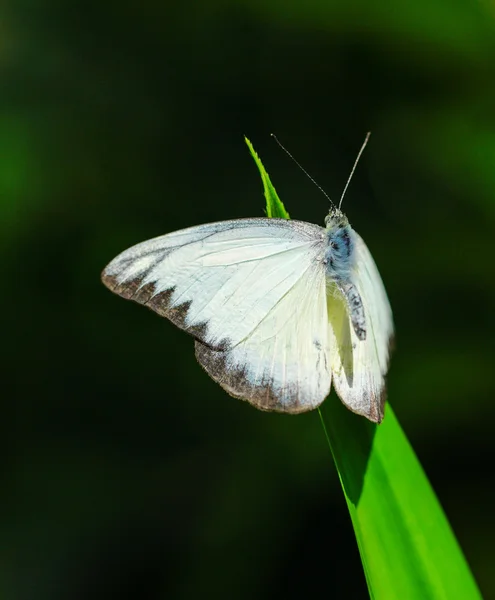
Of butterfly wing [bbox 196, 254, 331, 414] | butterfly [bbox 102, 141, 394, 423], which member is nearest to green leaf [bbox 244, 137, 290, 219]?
butterfly [bbox 102, 141, 394, 423]

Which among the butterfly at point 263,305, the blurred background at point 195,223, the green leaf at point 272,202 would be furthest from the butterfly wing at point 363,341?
the blurred background at point 195,223

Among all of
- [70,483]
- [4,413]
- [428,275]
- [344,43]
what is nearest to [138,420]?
[70,483]

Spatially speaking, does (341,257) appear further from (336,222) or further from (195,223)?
(195,223)

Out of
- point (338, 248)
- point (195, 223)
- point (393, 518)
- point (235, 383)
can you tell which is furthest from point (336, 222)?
point (195, 223)

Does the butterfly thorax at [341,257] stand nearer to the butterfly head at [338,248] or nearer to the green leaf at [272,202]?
the butterfly head at [338,248]

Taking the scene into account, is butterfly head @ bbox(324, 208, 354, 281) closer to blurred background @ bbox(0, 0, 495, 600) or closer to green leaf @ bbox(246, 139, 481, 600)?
green leaf @ bbox(246, 139, 481, 600)

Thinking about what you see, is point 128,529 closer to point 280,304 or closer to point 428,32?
point 280,304
